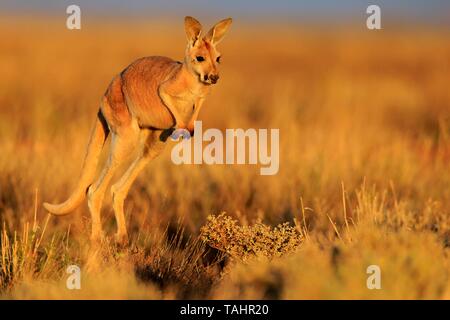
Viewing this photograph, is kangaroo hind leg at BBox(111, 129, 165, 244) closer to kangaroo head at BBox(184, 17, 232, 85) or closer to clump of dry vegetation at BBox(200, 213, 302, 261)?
clump of dry vegetation at BBox(200, 213, 302, 261)

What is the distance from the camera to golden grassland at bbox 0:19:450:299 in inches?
242

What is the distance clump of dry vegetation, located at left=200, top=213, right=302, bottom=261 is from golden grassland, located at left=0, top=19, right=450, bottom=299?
1cm

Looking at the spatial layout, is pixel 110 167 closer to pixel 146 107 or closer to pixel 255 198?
pixel 146 107

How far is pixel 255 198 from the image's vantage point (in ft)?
35.8

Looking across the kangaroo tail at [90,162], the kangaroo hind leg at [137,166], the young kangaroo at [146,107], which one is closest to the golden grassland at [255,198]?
the kangaroo hind leg at [137,166]

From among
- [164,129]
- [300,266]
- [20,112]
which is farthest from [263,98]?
[300,266]

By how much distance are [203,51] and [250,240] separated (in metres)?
1.62

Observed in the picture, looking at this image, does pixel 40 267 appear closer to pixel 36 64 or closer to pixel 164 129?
pixel 164 129

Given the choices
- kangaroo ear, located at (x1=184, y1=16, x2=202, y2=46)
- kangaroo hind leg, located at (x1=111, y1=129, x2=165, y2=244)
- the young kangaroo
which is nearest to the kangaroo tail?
the young kangaroo

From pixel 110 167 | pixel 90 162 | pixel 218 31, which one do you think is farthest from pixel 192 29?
pixel 90 162

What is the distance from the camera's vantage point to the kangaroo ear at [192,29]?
6875 mm

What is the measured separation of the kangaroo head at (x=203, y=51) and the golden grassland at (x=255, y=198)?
138 cm

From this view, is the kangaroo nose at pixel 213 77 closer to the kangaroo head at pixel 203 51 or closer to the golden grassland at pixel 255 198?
the kangaroo head at pixel 203 51

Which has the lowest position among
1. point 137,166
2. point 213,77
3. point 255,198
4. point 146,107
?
point 255,198
